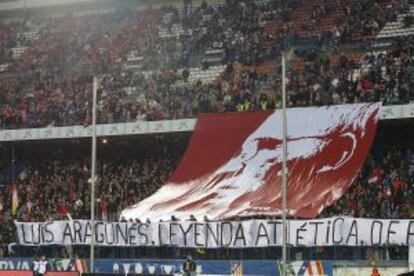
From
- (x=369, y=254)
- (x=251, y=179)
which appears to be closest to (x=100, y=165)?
(x=251, y=179)

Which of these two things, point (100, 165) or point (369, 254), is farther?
point (100, 165)

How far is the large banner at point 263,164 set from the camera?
2944 centimetres

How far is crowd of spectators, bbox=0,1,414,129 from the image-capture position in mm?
32406

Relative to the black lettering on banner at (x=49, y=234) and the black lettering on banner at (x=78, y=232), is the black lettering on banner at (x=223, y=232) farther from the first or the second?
the black lettering on banner at (x=49, y=234)

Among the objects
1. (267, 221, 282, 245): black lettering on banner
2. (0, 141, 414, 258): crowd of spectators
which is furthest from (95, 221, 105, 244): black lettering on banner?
(267, 221, 282, 245): black lettering on banner

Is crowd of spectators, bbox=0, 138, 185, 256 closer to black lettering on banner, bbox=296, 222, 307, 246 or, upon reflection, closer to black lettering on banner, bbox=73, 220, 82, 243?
black lettering on banner, bbox=73, 220, 82, 243

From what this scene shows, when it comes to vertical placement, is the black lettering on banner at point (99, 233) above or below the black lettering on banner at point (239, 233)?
below

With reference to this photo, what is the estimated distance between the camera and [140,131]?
1375 inches

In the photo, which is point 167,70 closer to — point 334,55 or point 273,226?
point 334,55

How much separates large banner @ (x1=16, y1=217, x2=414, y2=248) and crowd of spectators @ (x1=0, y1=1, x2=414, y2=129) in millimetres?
5124

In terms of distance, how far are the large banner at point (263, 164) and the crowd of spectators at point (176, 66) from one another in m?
0.86

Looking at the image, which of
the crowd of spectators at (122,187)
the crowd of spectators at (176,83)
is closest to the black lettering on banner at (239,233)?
the crowd of spectators at (122,187)

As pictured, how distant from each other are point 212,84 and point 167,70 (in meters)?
3.22

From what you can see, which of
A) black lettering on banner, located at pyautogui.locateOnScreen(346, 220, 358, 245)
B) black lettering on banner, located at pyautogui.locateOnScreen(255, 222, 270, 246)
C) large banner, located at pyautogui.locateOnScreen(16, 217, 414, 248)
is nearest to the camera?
large banner, located at pyautogui.locateOnScreen(16, 217, 414, 248)
